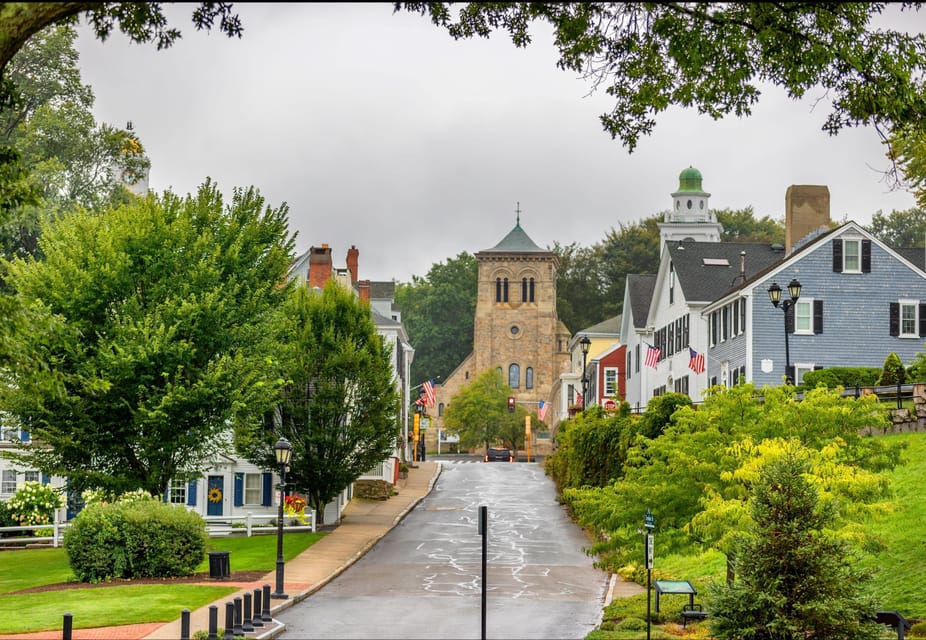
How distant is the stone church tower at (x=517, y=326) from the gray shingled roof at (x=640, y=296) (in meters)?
52.5

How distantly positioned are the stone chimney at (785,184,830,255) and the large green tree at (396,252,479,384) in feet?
274

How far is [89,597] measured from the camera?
95.0 feet

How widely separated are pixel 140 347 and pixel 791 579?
78.7ft

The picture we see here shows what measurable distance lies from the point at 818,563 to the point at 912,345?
3425 centimetres

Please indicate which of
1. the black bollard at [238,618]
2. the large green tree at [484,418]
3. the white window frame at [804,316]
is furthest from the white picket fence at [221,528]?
the large green tree at [484,418]

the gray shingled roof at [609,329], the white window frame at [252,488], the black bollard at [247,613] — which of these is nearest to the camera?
the black bollard at [247,613]

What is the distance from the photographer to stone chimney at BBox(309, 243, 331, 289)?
56.6 m

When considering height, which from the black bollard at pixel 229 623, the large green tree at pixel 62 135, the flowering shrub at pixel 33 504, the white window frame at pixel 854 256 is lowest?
the black bollard at pixel 229 623

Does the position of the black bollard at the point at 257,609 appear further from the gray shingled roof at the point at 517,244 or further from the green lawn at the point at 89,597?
the gray shingled roof at the point at 517,244

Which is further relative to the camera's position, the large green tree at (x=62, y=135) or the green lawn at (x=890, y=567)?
the large green tree at (x=62, y=135)

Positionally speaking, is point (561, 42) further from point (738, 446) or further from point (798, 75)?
point (738, 446)

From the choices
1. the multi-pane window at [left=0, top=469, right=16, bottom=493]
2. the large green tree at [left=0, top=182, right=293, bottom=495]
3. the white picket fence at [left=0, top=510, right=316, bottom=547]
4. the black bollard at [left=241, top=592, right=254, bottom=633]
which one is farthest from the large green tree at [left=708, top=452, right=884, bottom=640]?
the multi-pane window at [left=0, top=469, right=16, bottom=493]

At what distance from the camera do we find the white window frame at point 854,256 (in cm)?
5006

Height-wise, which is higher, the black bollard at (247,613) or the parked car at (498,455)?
the parked car at (498,455)
